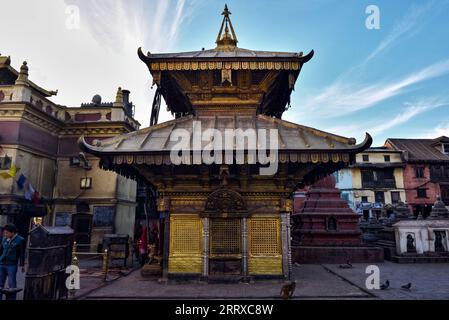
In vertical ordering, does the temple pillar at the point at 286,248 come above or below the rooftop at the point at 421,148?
below

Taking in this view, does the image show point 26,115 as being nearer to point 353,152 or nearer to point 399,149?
point 353,152

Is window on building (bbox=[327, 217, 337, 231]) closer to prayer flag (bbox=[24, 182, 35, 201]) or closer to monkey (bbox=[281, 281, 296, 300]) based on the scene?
monkey (bbox=[281, 281, 296, 300])

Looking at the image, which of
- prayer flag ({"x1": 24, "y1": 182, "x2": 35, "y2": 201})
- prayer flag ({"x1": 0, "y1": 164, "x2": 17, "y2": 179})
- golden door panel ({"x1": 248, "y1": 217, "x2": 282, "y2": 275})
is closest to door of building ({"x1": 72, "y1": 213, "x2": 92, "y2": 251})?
prayer flag ({"x1": 24, "y1": 182, "x2": 35, "y2": 201})

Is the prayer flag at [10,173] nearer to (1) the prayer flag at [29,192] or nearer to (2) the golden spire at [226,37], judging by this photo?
(1) the prayer flag at [29,192]

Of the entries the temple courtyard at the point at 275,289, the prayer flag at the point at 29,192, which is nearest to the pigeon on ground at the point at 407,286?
the temple courtyard at the point at 275,289

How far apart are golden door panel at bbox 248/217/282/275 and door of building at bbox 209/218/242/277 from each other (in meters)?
0.42

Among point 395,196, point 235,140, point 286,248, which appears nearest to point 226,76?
point 235,140

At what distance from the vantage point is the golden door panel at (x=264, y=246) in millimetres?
10547

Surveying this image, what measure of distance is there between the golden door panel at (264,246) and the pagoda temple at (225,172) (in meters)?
0.03

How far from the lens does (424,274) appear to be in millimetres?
12867

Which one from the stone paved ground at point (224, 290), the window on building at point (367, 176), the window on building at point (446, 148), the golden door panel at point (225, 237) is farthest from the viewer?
the window on building at point (446, 148)

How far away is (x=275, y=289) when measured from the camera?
9.39m

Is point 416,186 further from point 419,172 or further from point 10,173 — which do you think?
point 10,173
